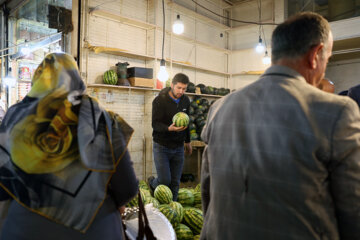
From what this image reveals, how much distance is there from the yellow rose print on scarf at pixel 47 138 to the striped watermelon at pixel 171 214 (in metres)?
1.61

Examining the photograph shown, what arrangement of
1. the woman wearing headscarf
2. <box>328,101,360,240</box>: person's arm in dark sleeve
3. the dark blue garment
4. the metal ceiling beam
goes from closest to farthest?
<box>328,101,360,240</box>: person's arm in dark sleeve
the woman wearing headscarf
the dark blue garment
the metal ceiling beam

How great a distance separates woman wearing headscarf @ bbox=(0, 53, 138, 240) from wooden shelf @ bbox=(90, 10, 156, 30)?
5.00 m

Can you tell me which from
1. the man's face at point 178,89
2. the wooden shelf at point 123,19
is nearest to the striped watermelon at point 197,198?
the man's face at point 178,89

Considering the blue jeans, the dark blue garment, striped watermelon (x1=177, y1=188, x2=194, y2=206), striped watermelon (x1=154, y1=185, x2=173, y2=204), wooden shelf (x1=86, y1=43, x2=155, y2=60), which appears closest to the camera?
the dark blue garment

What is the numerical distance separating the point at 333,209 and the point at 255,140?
1.24ft

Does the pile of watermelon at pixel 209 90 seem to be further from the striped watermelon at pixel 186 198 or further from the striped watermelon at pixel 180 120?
the striped watermelon at pixel 186 198

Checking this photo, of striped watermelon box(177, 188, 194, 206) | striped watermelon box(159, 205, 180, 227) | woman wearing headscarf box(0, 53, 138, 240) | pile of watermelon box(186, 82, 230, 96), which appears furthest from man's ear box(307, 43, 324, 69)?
pile of watermelon box(186, 82, 230, 96)

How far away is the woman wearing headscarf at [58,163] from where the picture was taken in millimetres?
1297

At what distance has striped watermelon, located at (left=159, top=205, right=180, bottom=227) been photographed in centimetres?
269

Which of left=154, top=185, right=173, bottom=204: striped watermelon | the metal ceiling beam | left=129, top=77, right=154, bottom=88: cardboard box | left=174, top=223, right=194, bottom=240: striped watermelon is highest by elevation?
the metal ceiling beam

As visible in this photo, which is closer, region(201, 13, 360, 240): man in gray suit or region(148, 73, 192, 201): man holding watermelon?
region(201, 13, 360, 240): man in gray suit

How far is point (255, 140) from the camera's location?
111 cm

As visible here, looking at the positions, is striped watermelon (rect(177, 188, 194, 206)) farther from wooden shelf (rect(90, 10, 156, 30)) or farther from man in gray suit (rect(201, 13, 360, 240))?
wooden shelf (rect(90, 10, 156, 30))

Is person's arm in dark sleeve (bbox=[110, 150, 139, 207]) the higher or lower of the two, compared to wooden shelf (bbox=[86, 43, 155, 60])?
lower
